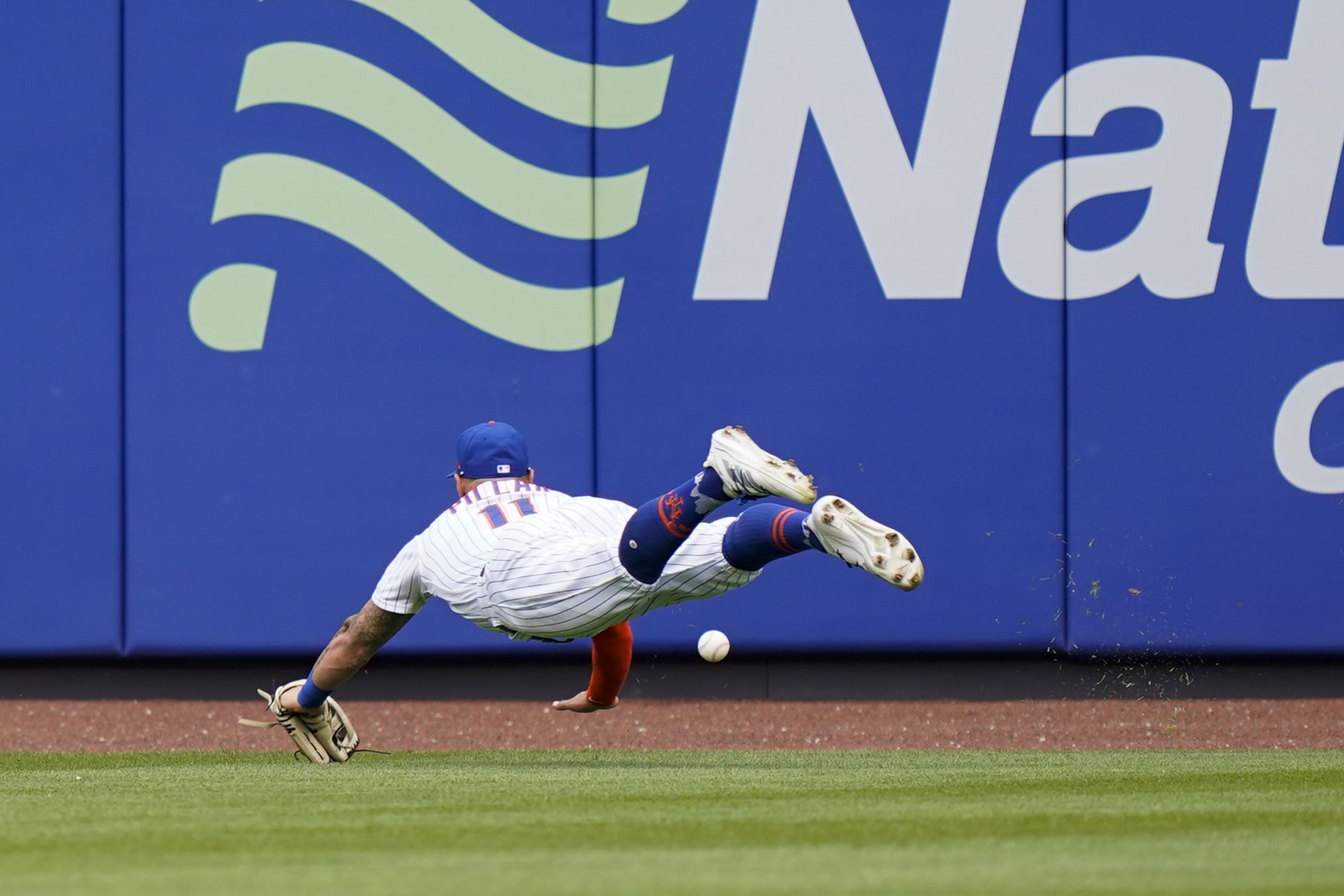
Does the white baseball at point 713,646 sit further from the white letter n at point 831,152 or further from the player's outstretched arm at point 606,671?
the white letter n at point 831,152

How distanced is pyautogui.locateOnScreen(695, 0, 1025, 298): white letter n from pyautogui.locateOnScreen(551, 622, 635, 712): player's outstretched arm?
7.45 feet

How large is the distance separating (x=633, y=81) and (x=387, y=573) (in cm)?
279

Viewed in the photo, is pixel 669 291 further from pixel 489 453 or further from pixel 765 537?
pixel 765 537

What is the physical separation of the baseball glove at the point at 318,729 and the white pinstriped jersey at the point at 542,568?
56 centimetres

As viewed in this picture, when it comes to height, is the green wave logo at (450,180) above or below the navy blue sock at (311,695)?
above

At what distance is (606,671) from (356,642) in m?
0.71

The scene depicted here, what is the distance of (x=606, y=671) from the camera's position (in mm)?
4598

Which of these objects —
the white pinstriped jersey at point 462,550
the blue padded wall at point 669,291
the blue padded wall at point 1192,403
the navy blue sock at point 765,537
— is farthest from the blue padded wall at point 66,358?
the blue padded wall at point 1192,403

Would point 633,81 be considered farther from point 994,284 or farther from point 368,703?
point 368,703

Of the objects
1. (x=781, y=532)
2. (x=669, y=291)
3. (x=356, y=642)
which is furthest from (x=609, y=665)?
(x=669, y=291)

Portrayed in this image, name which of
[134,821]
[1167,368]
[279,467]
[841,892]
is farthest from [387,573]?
[1167,368]

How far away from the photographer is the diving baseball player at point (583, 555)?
12.0ft

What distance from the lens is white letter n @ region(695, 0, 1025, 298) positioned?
6.55 m

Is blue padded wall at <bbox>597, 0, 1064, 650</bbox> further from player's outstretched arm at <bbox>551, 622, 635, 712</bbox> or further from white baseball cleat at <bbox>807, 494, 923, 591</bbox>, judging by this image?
white baseball cleat at <bbox>807, 494, 923, 591</bbox>
